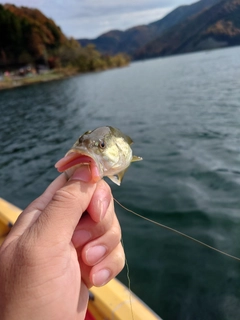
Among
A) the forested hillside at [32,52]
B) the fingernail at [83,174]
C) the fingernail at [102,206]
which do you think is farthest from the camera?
the forested hillside at [32,52]

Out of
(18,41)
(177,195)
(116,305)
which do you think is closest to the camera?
(116,305)

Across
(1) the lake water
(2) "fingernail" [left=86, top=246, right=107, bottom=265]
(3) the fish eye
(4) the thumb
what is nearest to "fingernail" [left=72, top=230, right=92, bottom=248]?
(2) "fingernail" [left=86, top=246, right=107, bottom=265]

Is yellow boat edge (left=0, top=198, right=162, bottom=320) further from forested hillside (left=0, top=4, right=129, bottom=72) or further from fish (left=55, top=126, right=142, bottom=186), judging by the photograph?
forested hillside (left=0, top=4, right=129, bottom=72)

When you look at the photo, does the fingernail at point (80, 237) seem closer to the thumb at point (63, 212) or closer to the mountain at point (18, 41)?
the thumb at point (63, 212)

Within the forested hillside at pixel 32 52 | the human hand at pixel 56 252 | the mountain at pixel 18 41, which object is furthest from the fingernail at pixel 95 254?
the mountain at pixel 18 41

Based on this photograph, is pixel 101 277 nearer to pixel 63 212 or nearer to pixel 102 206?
pixel 102 206

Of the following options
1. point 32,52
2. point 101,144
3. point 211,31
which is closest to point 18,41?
point 32,52

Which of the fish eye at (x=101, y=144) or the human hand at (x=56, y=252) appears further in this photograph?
the fish eye at (x=101, y=144)
